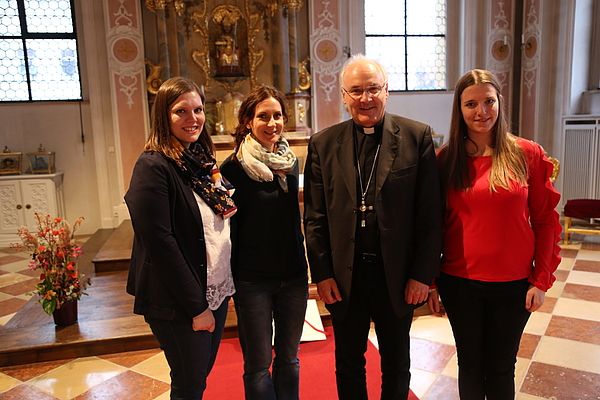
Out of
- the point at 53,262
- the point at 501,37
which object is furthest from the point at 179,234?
the point at 501,37

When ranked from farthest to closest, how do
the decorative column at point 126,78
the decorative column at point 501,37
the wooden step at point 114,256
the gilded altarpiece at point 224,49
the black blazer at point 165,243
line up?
→ the decorative column at point 501,37 → the gilded altarpiece at point 224,49 → the decorative column at point 126,78 → the wooden step at point 114,256 → the black blazer at point 165,243

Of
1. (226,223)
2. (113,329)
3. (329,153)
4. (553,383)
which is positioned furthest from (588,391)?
(113,329)

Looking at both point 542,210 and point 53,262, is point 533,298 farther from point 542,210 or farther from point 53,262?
point 53,262

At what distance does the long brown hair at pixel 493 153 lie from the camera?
1803 millimetres

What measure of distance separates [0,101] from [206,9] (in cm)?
330

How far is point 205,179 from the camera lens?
1782mm

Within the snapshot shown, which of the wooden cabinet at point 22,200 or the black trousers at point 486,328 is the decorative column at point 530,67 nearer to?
the black trousers at point 486,328

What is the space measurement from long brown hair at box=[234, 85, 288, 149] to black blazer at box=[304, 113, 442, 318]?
26 cm

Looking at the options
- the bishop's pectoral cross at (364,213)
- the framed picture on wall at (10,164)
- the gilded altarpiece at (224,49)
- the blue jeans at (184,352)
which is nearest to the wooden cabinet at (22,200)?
the framed picture on wall at (10,164)

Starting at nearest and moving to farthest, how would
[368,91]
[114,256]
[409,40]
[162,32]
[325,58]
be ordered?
[368,91]
[114,256]
[162,32]
[325,58]
[409,40]

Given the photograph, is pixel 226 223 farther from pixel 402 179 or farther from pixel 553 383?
pixel 553 383

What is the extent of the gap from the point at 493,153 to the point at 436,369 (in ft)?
5.42

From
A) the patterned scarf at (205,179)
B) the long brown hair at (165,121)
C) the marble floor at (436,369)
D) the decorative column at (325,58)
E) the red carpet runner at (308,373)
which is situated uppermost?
the decorative column at (325,58)

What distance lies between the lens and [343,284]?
1898 millimetres
